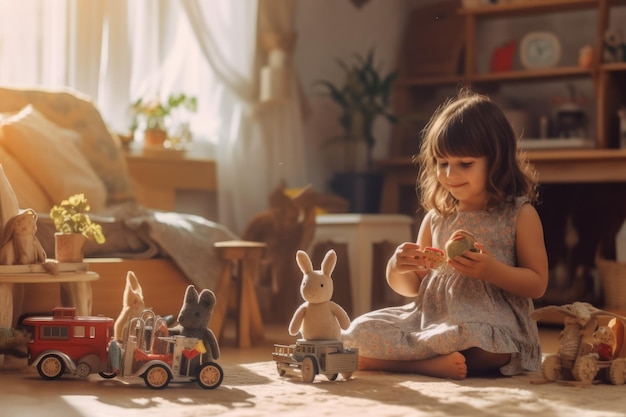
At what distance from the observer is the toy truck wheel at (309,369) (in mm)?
2164

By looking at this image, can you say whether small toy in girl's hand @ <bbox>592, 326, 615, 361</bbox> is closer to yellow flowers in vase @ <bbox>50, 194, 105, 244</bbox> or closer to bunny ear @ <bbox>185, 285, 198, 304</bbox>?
bunny ear @ <bbox>185, 285, 198, 304</bbox>

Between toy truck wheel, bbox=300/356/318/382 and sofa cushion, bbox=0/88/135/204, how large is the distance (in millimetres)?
1553

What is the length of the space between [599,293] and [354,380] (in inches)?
89.8

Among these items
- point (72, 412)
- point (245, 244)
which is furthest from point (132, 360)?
point (245, 244)

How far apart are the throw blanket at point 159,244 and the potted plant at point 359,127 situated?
64.5 inches

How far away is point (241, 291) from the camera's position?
3342 millimetres

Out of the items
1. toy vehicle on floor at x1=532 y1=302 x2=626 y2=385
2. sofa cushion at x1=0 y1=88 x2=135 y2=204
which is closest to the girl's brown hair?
toy vehicle on floor at x1=532 y1=302 x2=626 y2=385

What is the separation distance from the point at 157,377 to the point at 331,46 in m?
3.23

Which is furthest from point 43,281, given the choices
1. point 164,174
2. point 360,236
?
point 360,236

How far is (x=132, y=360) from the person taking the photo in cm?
212

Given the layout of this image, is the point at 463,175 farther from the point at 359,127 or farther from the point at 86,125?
the point at 359,127

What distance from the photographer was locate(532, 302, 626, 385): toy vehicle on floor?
220 cm

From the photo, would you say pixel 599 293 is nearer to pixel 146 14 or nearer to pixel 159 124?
pixel 159 124

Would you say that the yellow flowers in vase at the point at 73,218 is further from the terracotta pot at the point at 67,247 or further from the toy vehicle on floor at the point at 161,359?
the toy vehicle on floor at the point at 161,359
